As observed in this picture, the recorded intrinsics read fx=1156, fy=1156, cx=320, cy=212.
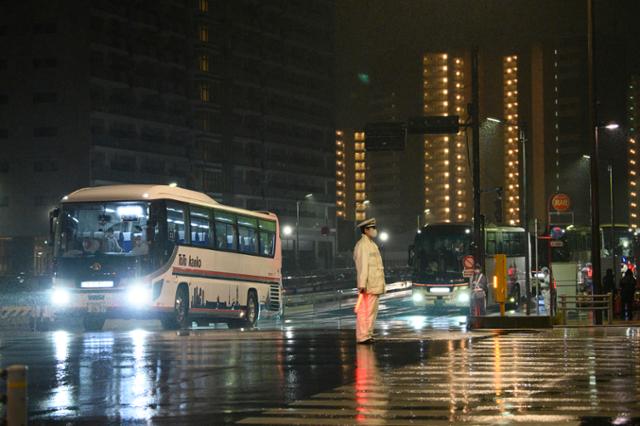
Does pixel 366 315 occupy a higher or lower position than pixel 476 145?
lower

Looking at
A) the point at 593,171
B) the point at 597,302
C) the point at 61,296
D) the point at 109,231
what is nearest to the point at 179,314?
the point at 109,231

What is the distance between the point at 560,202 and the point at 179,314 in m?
12.9

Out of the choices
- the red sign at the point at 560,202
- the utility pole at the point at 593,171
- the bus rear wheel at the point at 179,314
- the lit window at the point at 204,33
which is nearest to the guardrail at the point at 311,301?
the red sign at the point at 560,202

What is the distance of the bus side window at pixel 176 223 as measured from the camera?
1187 inches

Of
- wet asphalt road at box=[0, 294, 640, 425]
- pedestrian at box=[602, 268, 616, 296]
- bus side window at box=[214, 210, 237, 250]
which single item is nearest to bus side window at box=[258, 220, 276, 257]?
bus side window at box=[214, 210, 237, 250]

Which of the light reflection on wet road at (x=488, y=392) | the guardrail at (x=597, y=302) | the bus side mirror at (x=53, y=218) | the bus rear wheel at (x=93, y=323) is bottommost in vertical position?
the light reflection on wet road at (x=488, y=392)

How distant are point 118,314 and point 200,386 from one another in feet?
58.3

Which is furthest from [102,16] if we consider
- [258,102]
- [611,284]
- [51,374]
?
[51,374]

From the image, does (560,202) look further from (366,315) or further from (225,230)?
(366,315)

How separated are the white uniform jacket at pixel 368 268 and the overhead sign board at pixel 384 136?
84.6 ft

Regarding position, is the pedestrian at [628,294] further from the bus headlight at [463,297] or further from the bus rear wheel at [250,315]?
the bus headlight at [463,297]

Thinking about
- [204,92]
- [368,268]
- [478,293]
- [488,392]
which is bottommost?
[488,392]

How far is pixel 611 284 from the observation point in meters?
37.1

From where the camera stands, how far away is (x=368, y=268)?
733 inches
